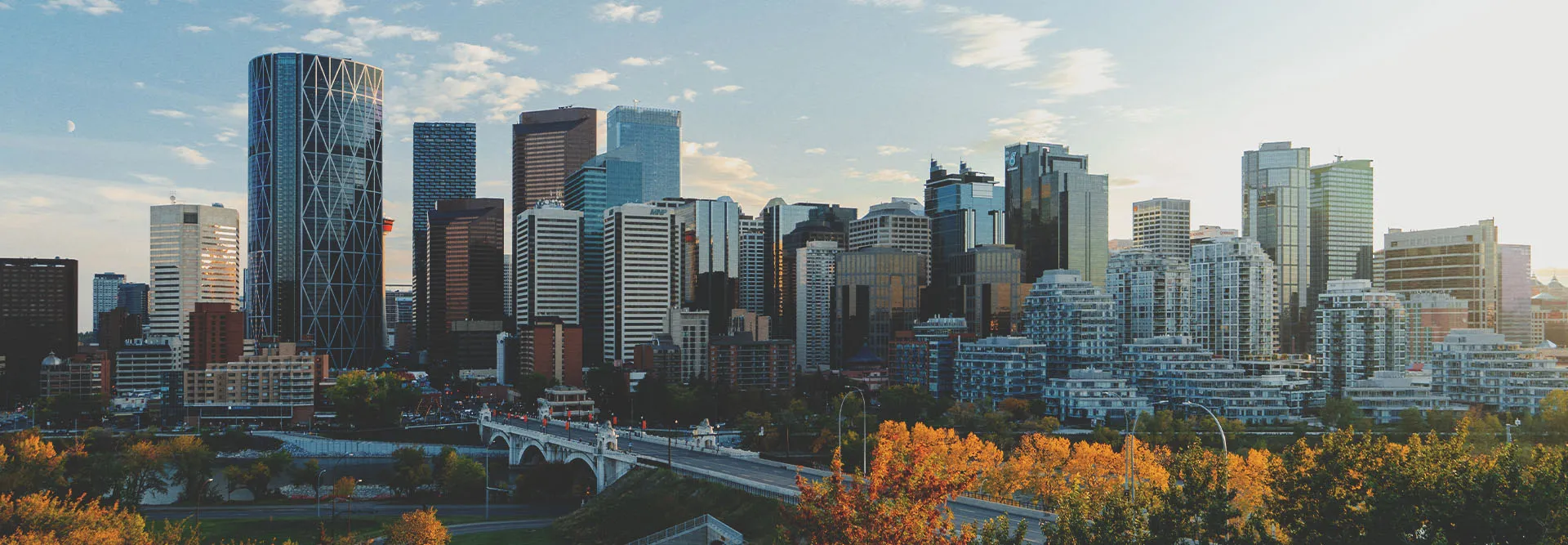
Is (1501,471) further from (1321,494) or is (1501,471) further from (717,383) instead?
(717,383)

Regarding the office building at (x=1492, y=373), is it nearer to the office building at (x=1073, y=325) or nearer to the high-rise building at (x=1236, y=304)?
the high-rise building at (x=1236, y=304)

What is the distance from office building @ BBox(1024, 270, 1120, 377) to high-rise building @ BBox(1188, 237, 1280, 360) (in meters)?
23.5

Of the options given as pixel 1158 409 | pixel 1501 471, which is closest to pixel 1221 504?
pixel 1501 471

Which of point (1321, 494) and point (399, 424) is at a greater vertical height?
point (1321, 494)

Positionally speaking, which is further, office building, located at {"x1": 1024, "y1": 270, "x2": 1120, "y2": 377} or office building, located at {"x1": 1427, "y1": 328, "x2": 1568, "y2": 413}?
office building, located at {"x1": 1024, "y1": 270, "x2": 1120, "y2": 377}

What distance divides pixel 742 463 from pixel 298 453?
80443 millimetres

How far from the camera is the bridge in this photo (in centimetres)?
6944

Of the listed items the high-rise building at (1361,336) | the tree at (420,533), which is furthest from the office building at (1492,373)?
the tree at (420,533)

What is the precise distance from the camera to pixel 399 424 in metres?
171

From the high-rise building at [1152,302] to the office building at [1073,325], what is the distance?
560 inches

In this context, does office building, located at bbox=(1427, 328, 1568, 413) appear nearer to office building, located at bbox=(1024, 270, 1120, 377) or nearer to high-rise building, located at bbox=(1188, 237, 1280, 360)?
high-rise building, located at bbox=(1188, 237, 1280, 360)

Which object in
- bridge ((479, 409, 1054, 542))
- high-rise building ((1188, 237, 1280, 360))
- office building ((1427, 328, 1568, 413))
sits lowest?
bridge ((479, 409, 1054, 542))

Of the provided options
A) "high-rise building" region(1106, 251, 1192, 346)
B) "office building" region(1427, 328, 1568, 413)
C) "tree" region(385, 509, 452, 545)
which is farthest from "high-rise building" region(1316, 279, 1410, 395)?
"tree" region(385, 509, 452, 545)

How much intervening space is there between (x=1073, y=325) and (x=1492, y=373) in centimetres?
5339
